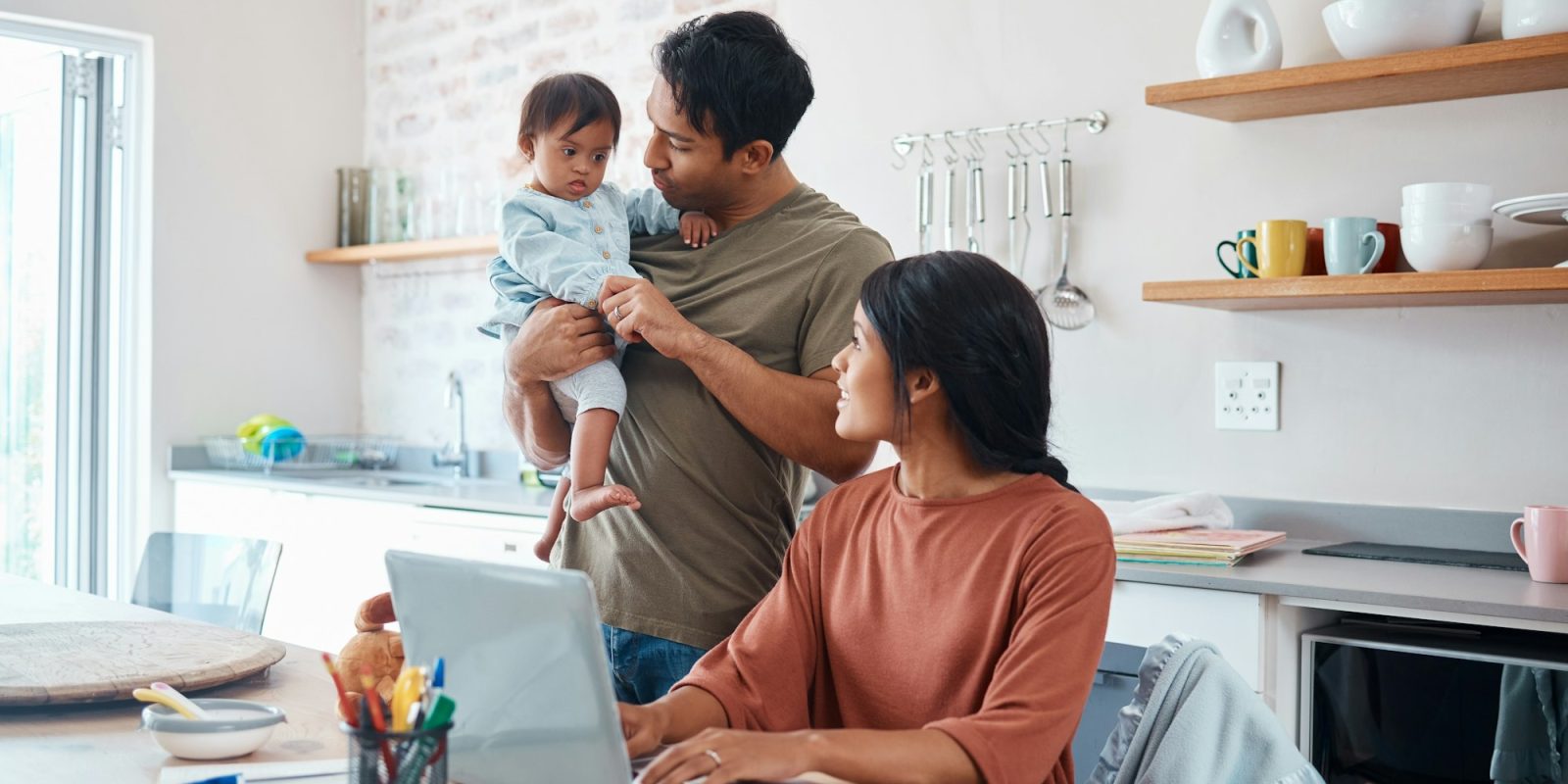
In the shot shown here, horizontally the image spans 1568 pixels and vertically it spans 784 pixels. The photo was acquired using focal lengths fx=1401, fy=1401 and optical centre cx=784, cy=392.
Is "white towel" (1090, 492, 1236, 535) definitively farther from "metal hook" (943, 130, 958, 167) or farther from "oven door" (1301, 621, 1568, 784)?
"metal hook" (943, 130, 958, 167)

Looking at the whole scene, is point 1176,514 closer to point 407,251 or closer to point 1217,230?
point 1217,230

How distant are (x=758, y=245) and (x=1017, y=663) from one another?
0.62m

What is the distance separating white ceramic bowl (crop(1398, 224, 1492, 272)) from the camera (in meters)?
2.34

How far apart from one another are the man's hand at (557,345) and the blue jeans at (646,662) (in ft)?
1.05

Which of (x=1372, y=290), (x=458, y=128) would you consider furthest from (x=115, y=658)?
(x=458, y=128)

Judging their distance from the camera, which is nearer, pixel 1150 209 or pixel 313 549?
pixel 1150 209

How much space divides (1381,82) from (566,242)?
60.4 inches

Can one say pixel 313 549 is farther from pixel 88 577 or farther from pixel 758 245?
pixel 758 245

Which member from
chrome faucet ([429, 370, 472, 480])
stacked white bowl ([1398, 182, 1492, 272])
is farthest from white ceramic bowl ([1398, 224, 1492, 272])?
chrome faucet ([429, 370, 472, 480])

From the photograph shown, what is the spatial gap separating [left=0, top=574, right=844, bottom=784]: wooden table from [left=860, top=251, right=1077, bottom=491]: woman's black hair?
412 millimetres

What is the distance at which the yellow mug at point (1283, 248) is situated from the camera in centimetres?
250

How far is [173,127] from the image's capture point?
4383 millimetres

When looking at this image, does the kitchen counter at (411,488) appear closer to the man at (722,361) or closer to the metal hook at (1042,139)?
the metal hook at (1042,139)

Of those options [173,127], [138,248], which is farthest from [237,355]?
[173,127]
